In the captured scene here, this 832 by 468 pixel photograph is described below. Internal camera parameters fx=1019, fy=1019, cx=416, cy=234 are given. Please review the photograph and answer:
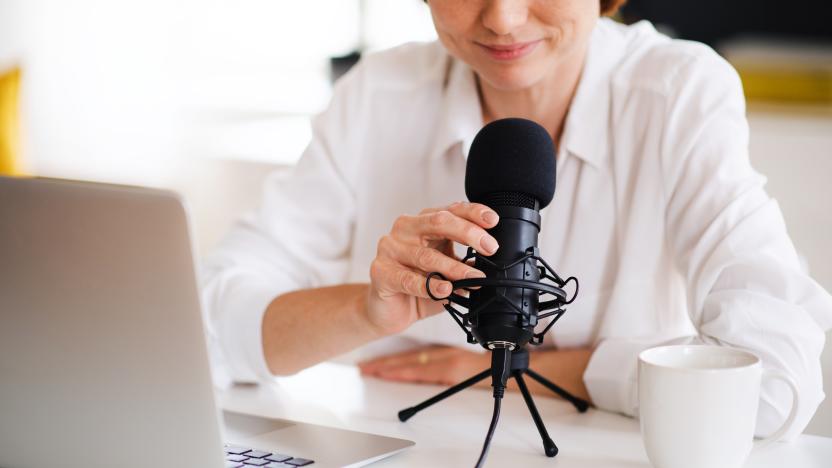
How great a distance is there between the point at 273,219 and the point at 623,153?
508mm

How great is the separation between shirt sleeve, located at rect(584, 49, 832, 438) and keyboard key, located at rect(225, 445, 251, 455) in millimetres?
421

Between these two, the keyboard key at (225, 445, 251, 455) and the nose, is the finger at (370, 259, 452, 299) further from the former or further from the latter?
the nose

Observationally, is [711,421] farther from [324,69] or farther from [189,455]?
[324,69]

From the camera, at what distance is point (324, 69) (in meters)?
3.60

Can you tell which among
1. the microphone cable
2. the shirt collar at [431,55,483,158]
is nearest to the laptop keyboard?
the microphone cable

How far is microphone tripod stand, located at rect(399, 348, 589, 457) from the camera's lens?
0.98 meters

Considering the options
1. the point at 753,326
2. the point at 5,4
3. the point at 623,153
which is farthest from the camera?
the point at 5,4

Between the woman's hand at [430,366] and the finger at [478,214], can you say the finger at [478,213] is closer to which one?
the finger at [478,214]

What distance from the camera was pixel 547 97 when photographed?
1409mm

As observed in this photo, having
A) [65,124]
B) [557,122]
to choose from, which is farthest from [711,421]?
[65,124]

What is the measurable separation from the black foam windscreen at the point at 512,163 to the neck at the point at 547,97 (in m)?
0.43

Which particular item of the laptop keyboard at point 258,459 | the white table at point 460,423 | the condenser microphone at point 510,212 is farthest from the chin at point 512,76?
the laptop keyboard at point 258,459

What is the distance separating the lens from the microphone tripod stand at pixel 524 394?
985 millimetres

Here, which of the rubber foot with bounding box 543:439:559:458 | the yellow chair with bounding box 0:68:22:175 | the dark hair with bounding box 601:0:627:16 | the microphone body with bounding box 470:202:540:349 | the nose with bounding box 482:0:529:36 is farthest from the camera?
the yellow chair with bounding box 0:68:22:175
